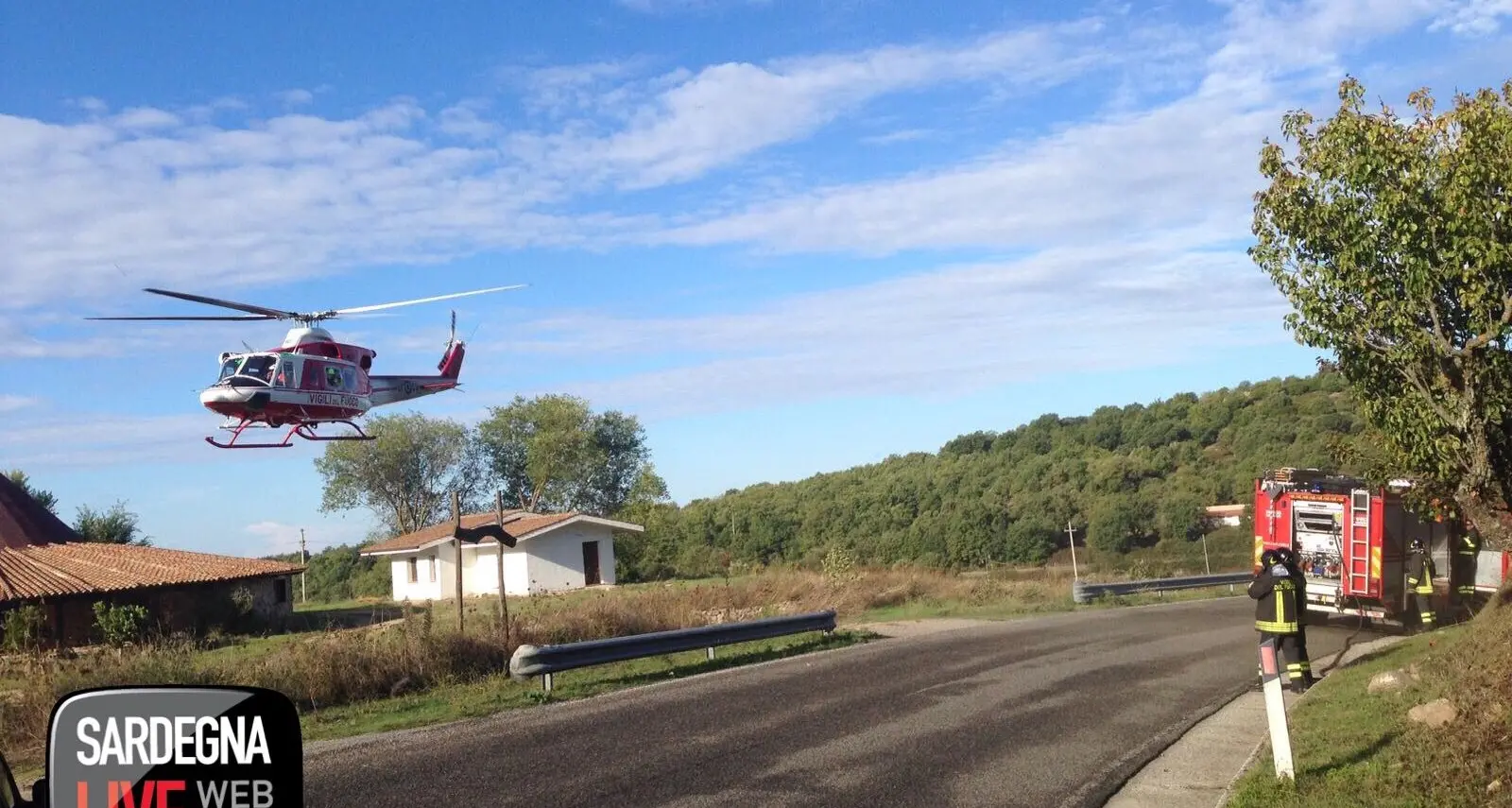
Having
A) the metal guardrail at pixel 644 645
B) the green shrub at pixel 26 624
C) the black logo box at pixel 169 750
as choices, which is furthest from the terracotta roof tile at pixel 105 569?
the black logo box at pixel 169 750

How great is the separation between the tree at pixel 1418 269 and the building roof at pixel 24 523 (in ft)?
129

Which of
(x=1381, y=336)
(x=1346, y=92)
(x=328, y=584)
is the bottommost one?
(x=328, y=584)

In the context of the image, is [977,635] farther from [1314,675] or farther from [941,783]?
[941,783]

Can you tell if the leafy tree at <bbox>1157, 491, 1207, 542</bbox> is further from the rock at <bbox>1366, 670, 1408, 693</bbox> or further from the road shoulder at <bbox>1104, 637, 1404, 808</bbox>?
the road shoulder at <bbox>1104, 637, 1404, 808</bbox>

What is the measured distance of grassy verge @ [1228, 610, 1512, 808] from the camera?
315 inches

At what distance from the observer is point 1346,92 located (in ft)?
44.3

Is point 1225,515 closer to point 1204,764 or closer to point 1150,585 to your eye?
point 1150,585

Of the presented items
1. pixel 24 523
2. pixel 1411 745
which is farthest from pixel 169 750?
pixel 24 523

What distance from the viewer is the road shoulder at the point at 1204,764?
905 cm

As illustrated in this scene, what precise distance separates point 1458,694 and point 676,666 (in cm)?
1033

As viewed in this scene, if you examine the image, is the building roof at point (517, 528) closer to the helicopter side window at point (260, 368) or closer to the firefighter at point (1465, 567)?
the helicopter side window at point (260, 368)

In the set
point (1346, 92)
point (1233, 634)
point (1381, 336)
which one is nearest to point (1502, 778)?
point (1381, 336)

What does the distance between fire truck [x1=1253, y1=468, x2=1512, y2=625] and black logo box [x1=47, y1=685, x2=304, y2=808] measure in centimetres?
2115

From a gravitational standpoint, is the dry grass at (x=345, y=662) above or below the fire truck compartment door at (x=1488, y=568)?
above
